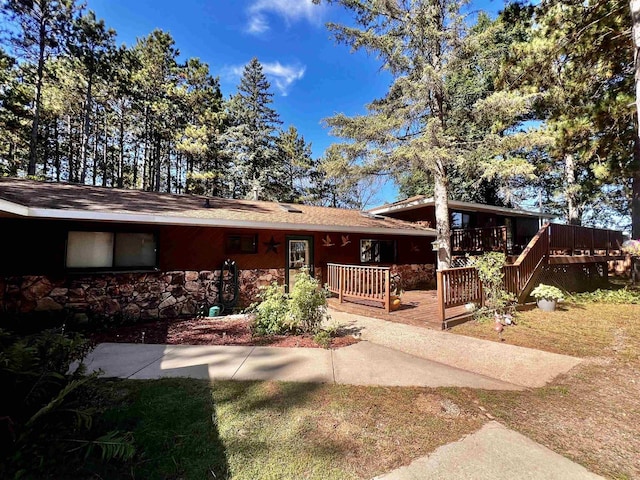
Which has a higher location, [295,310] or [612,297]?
[295,310]

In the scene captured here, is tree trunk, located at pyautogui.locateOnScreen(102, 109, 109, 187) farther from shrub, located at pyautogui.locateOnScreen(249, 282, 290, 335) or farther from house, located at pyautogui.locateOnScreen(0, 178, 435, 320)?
shrub, located at pyautogui.locateOnScreen(249, 282, 290, 335)

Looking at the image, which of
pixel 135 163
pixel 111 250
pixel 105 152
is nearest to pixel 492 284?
pixel 111 250

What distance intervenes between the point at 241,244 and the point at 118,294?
3.11 metres

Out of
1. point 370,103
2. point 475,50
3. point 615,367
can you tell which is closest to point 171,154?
point 370,103

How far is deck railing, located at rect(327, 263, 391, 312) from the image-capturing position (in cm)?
707

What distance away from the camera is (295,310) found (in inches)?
206

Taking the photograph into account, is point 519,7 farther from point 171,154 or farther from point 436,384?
point 171,154

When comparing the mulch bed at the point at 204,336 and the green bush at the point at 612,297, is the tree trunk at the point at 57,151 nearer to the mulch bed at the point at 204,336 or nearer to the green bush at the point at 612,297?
the mulch bed at the point at 204,336

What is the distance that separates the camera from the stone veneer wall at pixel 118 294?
579 cm

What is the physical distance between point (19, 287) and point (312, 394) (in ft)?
21.7

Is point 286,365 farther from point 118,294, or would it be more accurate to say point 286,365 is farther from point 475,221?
point 475,221

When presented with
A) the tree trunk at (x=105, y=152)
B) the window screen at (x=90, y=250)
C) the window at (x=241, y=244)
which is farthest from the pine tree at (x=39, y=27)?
the window at (x=241, y=244)

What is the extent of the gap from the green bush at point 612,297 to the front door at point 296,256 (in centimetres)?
841

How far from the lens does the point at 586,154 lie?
884cm
